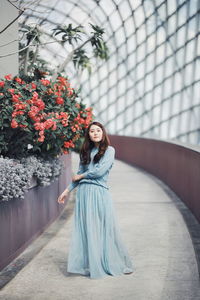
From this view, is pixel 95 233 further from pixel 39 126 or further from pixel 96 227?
pixel 39 126

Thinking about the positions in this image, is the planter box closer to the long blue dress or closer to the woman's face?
the long blue dress

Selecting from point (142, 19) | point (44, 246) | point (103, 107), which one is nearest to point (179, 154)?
point (44, 246)

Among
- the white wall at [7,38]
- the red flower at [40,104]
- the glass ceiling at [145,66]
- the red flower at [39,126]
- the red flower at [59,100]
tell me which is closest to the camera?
the red flower at [39,126]

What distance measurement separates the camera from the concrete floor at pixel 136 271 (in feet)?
14.3

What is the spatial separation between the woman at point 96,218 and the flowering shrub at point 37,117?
5.45 ft

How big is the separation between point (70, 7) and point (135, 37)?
7.10 m

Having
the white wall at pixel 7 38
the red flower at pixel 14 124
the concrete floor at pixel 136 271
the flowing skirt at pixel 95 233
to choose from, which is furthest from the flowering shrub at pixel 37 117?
Result: the flowing skirt at pixel 95 233

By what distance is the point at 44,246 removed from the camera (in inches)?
244

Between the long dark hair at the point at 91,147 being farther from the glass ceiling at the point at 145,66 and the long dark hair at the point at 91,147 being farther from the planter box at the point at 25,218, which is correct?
the glass ceiling at the point at 145,66

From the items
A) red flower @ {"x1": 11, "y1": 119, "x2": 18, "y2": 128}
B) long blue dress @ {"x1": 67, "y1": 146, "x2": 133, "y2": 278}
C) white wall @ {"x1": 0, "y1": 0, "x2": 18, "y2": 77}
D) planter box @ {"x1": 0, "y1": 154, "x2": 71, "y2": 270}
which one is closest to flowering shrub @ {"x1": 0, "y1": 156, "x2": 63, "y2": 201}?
planter box @ {"x1": 0, "y1": 154, "x2": 71, "y2": 270}

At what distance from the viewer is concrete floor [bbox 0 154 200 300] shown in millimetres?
4344

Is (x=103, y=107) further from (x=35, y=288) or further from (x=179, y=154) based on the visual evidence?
(x=35, y=288)

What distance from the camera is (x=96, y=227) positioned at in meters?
4.83

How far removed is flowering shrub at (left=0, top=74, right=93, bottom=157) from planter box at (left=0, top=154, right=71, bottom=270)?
642mm
